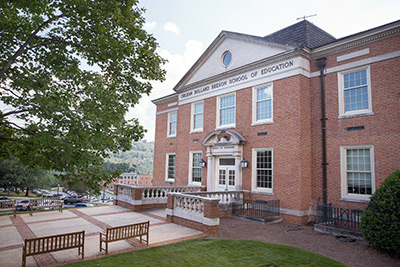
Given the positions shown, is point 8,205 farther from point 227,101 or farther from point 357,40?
point 357,40

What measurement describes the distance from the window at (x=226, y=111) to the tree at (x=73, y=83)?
9448mm

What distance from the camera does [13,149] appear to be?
25.2ft

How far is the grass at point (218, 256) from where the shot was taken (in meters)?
7.14

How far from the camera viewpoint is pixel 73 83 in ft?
23.7


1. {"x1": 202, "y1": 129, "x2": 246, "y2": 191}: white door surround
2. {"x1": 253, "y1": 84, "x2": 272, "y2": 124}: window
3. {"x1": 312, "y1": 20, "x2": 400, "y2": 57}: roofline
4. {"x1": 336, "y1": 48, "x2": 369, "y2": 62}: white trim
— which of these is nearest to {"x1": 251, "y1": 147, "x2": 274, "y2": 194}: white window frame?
{"x1": 202, "y1": 129, "x2": 246, "y2": 191}: white door surround

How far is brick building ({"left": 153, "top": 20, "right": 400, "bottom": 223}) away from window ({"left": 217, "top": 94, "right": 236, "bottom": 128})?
0.07 meters

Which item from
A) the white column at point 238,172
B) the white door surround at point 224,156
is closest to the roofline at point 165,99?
the white door surround at point 224,156

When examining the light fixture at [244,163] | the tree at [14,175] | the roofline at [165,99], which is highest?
the roofline at [165,99]

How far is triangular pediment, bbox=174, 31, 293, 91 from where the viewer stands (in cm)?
1579

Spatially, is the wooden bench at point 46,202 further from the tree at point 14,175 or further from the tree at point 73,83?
the tree at point 14,175

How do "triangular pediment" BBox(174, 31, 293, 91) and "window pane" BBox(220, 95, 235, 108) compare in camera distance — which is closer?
"triangular pediment" BBox(174, 31, 293, 91)

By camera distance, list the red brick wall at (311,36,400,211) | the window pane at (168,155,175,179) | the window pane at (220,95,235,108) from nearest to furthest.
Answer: the red brick wall at (311,36,400,211) < the window pane at (220,95,235,108) < the window pane at (168,155,175,179)

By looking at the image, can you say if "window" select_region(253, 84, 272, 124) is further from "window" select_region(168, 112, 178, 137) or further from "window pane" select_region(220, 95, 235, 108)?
"window" select_region(168, 112, 178, 137)

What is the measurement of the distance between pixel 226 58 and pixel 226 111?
147 inches
